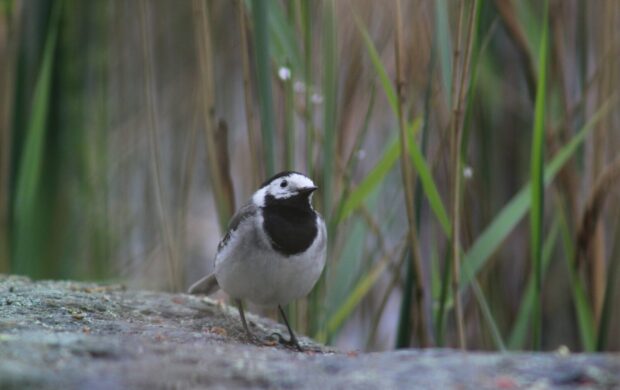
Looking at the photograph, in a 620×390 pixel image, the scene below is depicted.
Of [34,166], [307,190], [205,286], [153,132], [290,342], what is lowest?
→ [290,342]

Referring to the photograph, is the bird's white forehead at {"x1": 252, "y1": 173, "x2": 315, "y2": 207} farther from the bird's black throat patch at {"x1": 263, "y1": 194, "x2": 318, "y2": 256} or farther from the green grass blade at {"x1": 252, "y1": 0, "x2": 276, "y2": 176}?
the green grass blade at {"x1": 252, "y1": 0, "x2": 276, "y2": 176}

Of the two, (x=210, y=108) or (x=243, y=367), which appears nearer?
(x=243, y=367)

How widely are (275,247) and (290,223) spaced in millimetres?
139

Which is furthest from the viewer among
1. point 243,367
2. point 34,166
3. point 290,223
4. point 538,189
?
point 34,166

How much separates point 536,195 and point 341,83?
55.9 inches

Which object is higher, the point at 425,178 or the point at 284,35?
the point at 284,35

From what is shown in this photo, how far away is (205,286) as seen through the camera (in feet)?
11.7

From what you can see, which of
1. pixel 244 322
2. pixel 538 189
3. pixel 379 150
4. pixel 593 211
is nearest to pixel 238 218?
pixel 244 322

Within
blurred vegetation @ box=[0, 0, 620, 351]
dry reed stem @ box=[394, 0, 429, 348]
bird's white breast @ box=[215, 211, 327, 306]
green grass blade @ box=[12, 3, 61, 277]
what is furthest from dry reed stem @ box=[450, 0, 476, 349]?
green grass blade @ box=[12, 3, 61, 277]

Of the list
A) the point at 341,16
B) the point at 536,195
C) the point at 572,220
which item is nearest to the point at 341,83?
the point at 341,16

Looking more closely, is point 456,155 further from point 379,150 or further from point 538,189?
point 379,150

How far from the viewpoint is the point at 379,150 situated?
4.40 metres

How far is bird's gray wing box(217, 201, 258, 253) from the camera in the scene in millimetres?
3158

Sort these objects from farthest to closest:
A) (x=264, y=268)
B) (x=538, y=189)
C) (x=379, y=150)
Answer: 1. (x=379, y=150)
2. (x=264, y=268)
3. (x=538, y=189)
